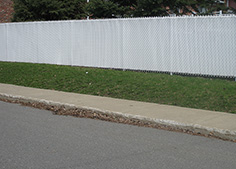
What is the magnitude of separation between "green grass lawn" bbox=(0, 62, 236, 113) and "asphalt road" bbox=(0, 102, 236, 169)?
2776 mm

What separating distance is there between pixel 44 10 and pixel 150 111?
1654cm

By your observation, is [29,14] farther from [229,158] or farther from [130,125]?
[229,158]

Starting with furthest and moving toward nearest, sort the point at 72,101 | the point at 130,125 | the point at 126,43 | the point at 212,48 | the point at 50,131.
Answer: the point at 126,43 → the point at 212,48 → the point at 72,101 → the point at 130,125 → the point at 50,131

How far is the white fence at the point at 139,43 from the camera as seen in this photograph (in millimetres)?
12492

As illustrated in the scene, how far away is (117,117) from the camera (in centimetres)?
850

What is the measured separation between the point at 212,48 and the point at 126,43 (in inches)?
148

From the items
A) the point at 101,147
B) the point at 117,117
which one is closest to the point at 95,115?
the point at 117,117

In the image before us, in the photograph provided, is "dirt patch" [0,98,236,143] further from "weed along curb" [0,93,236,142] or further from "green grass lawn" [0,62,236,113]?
"green grass lawn" [0,62,236,113]

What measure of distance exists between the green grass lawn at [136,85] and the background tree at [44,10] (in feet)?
25.6

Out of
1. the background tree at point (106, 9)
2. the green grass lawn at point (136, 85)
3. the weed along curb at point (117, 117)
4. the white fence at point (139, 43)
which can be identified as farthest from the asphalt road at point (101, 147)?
the background tree at point (106, 9)

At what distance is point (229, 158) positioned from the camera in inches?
222

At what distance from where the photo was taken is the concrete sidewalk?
23.5 feet

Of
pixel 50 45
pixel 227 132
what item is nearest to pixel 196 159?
pixel 227 132

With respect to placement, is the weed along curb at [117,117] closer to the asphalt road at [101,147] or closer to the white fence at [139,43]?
the asphalt road at [101,147]
